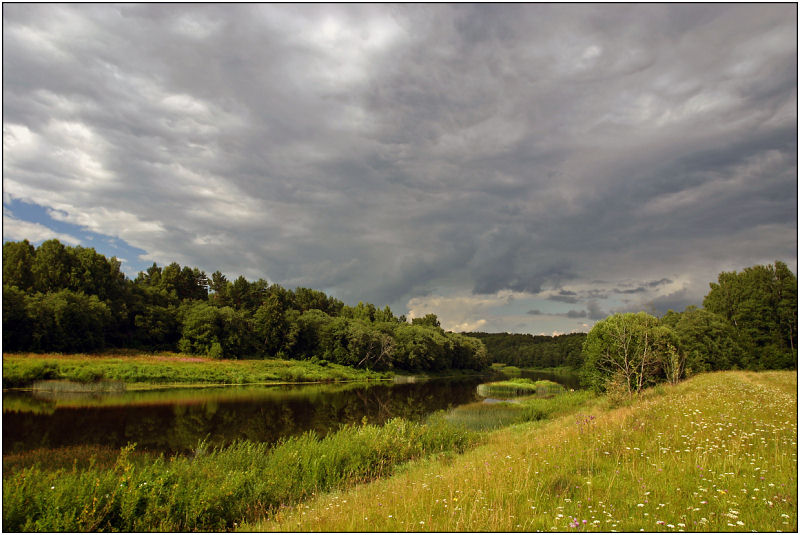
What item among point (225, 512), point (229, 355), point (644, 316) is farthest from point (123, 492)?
point (229, 355)

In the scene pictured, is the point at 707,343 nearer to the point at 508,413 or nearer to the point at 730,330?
the point at 730,330

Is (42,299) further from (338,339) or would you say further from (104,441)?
(338,339)

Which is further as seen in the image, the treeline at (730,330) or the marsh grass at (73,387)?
the treeline at (730,330)

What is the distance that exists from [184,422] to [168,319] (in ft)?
188

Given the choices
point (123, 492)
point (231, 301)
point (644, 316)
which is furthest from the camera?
point (231, 301)

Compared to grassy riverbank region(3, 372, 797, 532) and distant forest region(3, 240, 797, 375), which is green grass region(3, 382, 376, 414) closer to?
grassy riverbank region(3, 372, 797, 532)

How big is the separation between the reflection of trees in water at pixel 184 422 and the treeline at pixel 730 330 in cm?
1919

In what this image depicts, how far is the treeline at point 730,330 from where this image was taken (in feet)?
129

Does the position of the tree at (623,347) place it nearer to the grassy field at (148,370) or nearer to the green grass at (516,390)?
the green grass at (516,390)

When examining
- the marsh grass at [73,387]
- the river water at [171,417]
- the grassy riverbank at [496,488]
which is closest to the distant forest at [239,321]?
the marsh grass at [73,387]

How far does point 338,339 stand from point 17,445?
72.9 m

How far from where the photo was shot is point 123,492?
8.89m

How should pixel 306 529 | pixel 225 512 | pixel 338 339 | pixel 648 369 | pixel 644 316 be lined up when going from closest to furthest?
pixel 306 529 → pixel 225 512 → pixel 648 369 → pixel 644 316 → pixel 338 339

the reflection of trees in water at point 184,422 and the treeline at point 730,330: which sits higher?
the treeline at point 730,330
